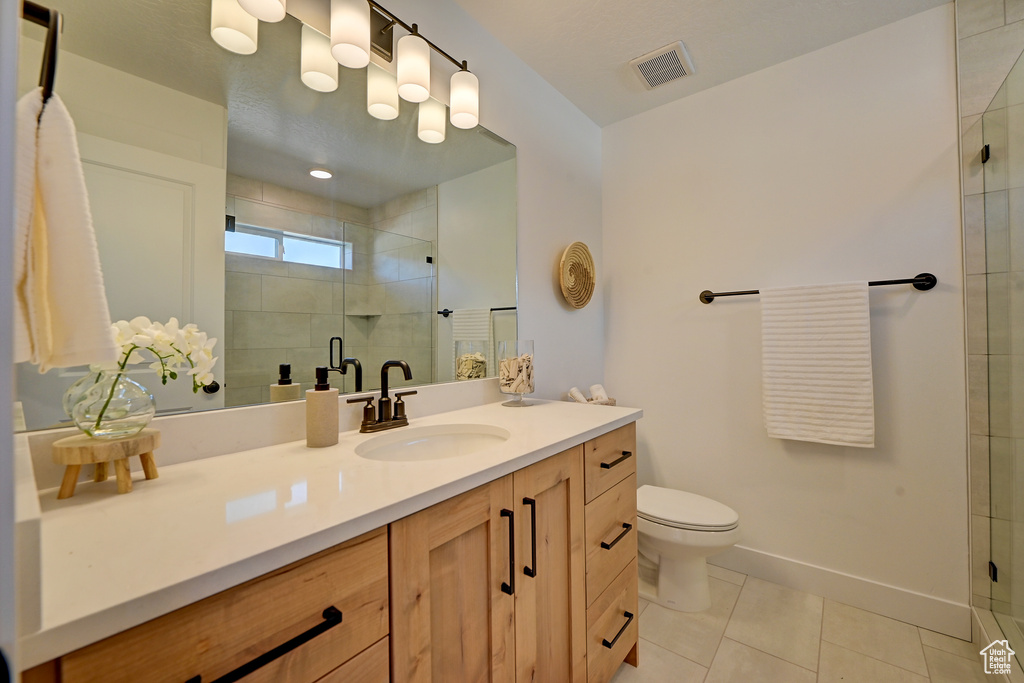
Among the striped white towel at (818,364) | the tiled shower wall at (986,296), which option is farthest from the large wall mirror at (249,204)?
the tiled shower wall at (986,296)

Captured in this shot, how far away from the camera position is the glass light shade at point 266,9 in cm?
101

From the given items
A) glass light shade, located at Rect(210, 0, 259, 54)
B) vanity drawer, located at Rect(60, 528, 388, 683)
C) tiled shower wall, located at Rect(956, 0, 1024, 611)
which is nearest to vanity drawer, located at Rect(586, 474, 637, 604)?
vanity drawer, located at Rect(60, 528, 388, 683)

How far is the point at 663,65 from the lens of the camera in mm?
1940

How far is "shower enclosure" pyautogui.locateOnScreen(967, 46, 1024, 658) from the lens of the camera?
4.21 feet

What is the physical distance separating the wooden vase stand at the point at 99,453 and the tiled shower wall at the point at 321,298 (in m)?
0.24

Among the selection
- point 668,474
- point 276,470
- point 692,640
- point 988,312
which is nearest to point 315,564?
point 276,470

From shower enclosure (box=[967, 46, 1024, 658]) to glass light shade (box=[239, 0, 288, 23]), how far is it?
2.15 meters

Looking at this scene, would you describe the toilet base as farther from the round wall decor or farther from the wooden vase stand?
the wooden vase stand

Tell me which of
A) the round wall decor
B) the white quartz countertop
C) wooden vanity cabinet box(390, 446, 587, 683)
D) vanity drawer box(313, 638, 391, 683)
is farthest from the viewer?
the round wall decor

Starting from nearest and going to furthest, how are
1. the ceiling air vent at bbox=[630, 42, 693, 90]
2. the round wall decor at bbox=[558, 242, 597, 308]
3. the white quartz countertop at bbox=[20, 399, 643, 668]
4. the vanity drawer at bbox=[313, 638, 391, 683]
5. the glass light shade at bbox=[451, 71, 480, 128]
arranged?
1. the white quartz countertop at bbox=[20, 399, 643, 668]
2. the vanity drawer at bbox=[313, 638, 391, 683]
3. the glass light shade at bbox=[451, 71, 480, 128]
4. the ceiling air vent at bbox=[630, 42, 693, 90]
5. the round wall decor at bbox=[558, 242, 597, 308]

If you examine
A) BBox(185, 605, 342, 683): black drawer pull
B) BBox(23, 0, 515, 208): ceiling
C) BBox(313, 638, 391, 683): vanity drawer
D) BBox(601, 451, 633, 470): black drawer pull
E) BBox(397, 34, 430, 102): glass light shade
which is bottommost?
BBox(313, 638, 391, 683): vanity drawer

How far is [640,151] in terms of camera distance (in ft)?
7.79

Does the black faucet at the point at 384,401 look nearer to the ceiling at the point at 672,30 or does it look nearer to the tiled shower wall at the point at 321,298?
the tiled shower wall at the point at 321,298

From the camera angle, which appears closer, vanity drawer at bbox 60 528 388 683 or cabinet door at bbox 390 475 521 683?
vanity drawer at bbox 60 528 388 683
